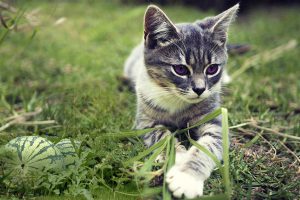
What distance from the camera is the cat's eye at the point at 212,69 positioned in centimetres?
276

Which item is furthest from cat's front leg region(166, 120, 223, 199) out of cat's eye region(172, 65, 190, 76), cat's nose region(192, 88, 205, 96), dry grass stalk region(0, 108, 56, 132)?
dry grass stalk region(0, 108, 56, 132)

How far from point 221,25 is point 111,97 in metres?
1.08

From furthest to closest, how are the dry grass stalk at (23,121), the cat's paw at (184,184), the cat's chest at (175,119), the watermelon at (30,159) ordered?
the dry grass stalk at (23,121) → the cat's chest at (175,119) → the watermelon at (30,159) → the cat's paw at (184,184)

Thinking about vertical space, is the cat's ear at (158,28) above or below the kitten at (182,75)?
above

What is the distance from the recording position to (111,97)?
349cm

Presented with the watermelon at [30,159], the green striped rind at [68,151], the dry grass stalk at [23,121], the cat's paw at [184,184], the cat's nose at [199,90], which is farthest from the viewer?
the dry grass stalk at [23,121]

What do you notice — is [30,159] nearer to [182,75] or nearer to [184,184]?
[184,184]

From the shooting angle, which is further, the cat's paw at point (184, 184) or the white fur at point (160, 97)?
the white fur at point (160, 97)

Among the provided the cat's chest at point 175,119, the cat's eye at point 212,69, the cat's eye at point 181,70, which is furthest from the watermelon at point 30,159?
the cat's eye at point 212,69

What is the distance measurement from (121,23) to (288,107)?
3231 millimetres

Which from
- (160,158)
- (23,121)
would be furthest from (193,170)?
(23,121)

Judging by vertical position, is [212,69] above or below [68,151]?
above

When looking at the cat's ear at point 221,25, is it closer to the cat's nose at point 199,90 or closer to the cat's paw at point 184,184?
the cat's nose at point 199,90

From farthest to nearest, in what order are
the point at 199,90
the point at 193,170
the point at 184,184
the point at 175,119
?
the point at 175,119, the point at 199,90, the point at 193,170, the point at 184,184
